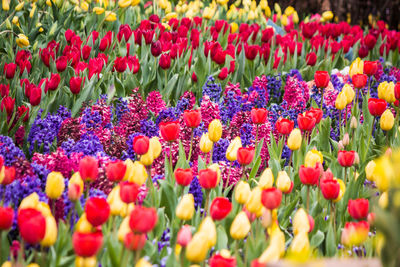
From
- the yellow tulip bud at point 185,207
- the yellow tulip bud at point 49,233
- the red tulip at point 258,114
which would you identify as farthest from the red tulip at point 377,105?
the yellow tulip bud at point 49,233

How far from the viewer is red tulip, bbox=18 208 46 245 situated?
3.81ft

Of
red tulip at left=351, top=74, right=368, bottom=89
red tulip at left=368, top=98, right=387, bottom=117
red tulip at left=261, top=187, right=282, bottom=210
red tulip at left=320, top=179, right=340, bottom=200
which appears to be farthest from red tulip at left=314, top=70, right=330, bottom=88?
red tulip at left=261, top=187, right=282, bottom=210

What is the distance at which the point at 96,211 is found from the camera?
1254 mm

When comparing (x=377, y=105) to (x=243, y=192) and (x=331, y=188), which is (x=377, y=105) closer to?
(x=331, y=188)

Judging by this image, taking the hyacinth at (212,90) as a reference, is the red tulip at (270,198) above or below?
above

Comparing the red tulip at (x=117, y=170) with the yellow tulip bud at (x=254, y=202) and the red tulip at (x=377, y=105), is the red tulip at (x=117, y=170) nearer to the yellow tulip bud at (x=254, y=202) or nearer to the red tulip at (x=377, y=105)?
the yellow tulip bud at (x=254, y=202)

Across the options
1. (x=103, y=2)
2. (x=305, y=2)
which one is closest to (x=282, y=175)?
(x=103, y=2)

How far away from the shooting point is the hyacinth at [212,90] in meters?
3.03

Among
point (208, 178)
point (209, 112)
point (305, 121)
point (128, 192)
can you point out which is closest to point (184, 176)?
point (208, 178)

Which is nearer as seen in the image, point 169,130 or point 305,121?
point 169,130

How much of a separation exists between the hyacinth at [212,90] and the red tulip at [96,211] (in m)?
1.81

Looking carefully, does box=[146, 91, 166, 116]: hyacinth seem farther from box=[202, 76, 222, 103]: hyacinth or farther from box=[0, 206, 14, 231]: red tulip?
box=[0, 206, 14, 231]: red tulip

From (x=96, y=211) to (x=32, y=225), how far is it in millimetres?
152

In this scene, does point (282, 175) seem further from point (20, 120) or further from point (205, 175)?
point (20, 120)
